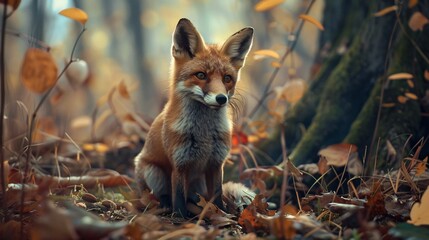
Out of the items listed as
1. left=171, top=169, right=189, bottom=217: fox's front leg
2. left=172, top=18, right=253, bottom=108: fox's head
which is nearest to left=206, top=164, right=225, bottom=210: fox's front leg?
left=171, top=169, right=189, bottom=217: fox's front leg

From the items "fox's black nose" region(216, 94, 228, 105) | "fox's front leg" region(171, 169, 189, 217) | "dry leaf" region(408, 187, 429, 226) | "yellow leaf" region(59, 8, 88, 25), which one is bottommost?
"fox's front leg" region(171, 169, 189, 217)

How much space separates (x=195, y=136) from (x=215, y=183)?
1.48ft

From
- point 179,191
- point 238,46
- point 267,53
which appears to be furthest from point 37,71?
point 267,53

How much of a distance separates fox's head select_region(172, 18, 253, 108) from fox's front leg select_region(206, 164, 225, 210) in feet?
2.15

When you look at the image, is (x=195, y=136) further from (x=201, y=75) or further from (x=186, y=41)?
(x=186, y=41)

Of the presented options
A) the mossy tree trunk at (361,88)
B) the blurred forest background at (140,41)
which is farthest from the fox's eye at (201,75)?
the blurred forest background at (140,41)

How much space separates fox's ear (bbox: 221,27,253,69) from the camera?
3.89m

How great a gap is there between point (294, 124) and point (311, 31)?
21232 mm

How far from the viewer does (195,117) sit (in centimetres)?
378

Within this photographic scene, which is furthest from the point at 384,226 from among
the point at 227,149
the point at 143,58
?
the point at 143,58

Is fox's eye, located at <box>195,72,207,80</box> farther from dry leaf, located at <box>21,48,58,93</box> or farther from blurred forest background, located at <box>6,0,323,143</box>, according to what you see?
blurred forest background, located at <box>6,0,323,143</box>

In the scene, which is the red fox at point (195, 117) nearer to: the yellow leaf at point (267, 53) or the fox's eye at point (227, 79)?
the fox's eye at point (227, 79)

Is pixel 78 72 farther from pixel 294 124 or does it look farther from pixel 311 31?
pixel 311 31

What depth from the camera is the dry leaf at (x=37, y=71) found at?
141 inches
